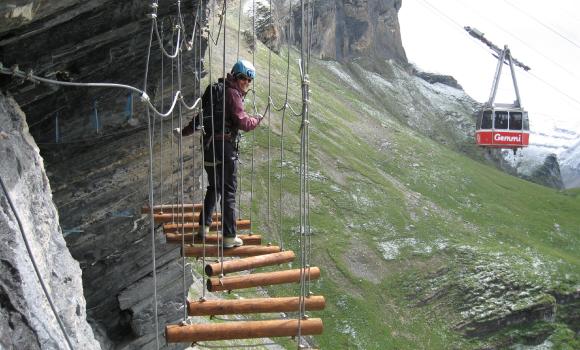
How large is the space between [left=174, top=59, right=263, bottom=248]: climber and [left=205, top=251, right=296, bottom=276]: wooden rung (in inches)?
35.2

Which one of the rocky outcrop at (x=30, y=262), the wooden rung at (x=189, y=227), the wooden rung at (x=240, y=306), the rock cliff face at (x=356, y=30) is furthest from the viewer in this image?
the rock cliff face at (x=356, y=30)

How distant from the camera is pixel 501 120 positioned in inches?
1849

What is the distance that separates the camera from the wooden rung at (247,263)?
372 inches

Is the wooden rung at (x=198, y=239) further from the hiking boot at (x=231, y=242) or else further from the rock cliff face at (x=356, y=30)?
the rock cliff face at (x=356, y=30)

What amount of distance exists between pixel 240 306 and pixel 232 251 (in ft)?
7.54

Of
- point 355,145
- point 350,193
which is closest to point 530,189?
point 355,145

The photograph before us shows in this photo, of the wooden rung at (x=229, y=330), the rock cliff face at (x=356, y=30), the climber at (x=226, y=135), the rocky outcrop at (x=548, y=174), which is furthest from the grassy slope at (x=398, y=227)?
the rock cliff face at (x=356, y=30)

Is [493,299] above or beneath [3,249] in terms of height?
beneath

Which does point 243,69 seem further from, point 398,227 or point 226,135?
point 398,227

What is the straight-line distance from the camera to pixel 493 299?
4441 centimetres

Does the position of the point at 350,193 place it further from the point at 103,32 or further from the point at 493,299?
the point at 103,32

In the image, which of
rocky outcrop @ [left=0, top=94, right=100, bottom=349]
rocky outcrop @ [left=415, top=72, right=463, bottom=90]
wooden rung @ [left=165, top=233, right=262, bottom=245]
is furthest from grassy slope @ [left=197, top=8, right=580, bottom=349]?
rocky outcrop @ [left=415, top=72, right=463, bottom=90]

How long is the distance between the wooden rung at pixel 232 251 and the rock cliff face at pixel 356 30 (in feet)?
327

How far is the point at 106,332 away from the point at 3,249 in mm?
10904
